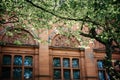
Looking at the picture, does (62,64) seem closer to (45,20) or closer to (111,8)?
(45,20)

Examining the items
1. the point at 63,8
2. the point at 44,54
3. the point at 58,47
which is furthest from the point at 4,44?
the point at 63,8

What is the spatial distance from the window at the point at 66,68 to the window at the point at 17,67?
1681 millimetres

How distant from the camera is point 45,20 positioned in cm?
1112

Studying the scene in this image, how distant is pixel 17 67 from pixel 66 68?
330 centimetres

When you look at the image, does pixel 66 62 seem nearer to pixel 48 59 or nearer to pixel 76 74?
pixel 76 74

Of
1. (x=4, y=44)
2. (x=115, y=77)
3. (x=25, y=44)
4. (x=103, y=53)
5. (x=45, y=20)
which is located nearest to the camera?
(x=115, y=77)

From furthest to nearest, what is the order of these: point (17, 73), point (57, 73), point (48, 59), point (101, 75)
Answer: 1. point (101, 75)
2. point (57, 73)
3. point (48, 59)
4. point (17, 73)

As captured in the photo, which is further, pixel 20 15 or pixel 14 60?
pixel 14 60

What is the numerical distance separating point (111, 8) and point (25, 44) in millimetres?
7020

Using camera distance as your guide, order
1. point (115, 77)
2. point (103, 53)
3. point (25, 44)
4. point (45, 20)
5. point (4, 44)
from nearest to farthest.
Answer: point (115, 77), point (45, 20), point (4, 44), point (25, 44), point (103, 53)

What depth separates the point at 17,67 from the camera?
46.2 ft

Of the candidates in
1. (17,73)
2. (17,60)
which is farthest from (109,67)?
(17,60)

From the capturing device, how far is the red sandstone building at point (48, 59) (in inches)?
551

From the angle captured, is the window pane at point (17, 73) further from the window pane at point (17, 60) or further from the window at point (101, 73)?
the window at point (101, 73)
